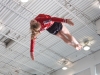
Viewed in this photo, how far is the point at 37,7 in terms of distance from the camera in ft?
30.1

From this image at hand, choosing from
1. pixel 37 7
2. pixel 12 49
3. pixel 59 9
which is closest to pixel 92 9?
pixel 59 9

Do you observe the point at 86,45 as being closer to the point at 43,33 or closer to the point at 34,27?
the point at 43,33

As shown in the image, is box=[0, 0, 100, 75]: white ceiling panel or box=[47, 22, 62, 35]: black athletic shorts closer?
box=[47, 22, 62, 35]: black athletic shorts

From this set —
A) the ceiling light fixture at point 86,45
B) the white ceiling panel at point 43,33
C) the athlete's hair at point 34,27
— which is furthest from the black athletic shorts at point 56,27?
the ceiling light fixture at point 86,45

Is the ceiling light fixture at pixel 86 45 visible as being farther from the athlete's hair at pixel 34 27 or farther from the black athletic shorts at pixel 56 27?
the athlete's hair at pixel 34 27

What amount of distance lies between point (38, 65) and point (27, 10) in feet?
17.6

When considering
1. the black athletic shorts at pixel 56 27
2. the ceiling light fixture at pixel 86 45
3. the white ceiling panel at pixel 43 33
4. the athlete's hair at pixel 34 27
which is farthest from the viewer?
the ceiling light fixture at pixel 86 45

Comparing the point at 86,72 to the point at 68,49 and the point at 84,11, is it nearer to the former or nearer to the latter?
the point at 68,49

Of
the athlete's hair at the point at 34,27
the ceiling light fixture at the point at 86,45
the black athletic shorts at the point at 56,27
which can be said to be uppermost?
the ceiling light fixture at the point at 86,45

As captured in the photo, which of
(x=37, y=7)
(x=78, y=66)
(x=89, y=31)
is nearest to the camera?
(x=37, y=7)

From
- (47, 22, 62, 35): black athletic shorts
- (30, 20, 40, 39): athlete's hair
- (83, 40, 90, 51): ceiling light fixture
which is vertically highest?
(83, 40, 90, 51): ceiling light fixture

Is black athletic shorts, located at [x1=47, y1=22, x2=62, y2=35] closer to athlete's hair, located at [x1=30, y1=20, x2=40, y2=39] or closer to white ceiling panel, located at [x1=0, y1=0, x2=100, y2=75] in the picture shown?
athlete's hair, located at [x1=30, y1=20, x2=40, y2=39]

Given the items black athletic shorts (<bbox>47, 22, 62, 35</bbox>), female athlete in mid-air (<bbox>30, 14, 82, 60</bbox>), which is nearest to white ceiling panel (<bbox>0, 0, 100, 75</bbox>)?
black athletic shorts (<bbox>47, 22, 62, 35</bbox>)

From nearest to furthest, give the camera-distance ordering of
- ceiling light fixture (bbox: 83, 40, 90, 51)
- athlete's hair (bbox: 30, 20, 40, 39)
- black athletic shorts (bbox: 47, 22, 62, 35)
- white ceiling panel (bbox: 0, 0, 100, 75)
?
athlete's hair (bbox: 30, 20, 40, 39), black athletic shorts (bbox: 47, 22, 62, 35), white ceiling panel (bbox: 0, 0, 100, 75), ceiling light fixture (bbox: 83, 40, 90, 51)
